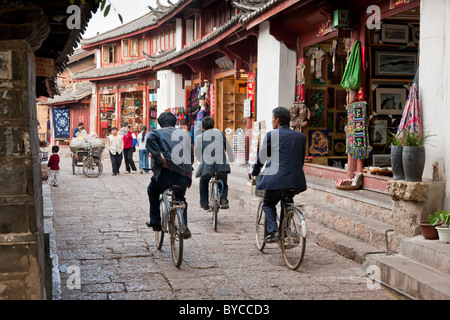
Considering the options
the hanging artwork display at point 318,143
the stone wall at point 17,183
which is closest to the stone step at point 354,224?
the hanging artwork display at point 318,143

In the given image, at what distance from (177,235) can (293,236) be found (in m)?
1.35

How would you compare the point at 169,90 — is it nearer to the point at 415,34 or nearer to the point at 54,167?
the point at 54,167

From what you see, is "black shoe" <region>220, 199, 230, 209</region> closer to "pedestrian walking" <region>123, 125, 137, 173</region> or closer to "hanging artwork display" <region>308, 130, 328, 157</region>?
"hanging artwork display" <region>308, 130, 328, 157</region>

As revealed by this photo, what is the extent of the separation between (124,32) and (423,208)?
25.5 metres

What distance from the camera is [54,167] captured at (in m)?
13.7

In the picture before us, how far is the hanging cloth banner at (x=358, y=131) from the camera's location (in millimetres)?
8516

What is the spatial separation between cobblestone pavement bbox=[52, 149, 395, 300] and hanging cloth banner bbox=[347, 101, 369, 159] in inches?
74.6

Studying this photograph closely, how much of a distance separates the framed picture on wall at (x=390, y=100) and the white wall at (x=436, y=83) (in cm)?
275

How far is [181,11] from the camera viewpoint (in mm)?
20562

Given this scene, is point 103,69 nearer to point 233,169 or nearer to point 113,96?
point 113,96

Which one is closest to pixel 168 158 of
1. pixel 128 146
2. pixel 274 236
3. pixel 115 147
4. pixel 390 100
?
pixel 274 236
